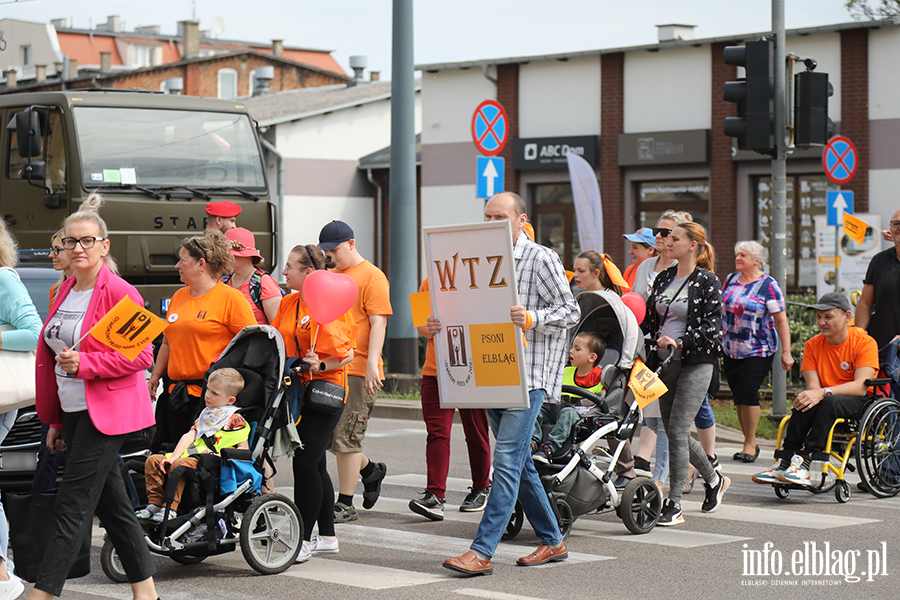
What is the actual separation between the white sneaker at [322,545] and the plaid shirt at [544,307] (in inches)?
60.6

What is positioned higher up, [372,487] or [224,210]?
[224,210]

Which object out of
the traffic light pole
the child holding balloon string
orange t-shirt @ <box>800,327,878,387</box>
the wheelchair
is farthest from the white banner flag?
the child holding balloon string

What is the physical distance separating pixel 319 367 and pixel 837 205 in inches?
579

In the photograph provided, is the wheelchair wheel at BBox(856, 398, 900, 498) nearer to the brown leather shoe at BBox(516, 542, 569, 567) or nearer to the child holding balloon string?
the brown leather shoe at BBox(516, 542, 569, 567)

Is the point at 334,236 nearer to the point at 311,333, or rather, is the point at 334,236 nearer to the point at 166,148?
the point at 311,333

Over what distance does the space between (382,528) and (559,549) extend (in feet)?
5.24

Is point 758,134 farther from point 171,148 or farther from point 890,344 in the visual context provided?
point 171,148

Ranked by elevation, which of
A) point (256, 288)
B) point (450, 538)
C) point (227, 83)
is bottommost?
point (450, 538)

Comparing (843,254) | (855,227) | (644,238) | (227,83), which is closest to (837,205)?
(843,254)

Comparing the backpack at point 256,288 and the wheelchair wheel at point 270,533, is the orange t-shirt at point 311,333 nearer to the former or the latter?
the wheelchair wheel at point 270,533

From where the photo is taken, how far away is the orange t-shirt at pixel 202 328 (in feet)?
22.9

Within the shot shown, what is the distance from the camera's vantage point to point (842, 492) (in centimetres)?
896

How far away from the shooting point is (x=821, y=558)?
7.03 meters

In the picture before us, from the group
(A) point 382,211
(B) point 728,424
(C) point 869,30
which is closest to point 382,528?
(B) point 728,424
